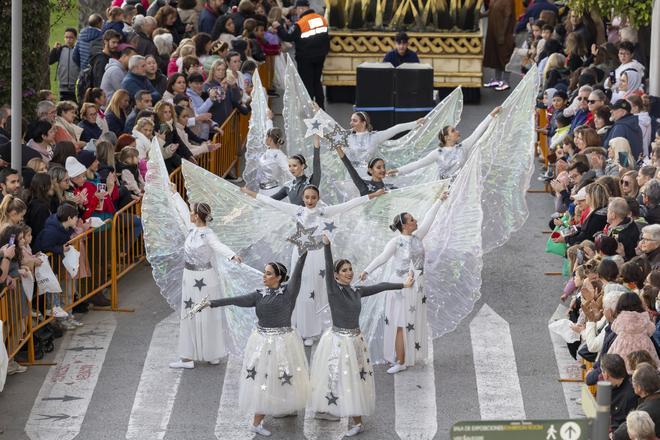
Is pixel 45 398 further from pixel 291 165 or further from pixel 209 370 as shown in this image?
pixel 291 165

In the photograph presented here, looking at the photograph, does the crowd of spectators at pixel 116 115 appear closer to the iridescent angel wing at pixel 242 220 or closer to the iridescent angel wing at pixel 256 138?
the iridescent angel wing at pixel 256 138

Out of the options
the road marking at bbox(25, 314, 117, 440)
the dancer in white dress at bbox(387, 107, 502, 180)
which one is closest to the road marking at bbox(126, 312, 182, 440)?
the road marking at bbox(25, 314, 117, 440)

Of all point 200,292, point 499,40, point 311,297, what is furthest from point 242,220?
point 499,40

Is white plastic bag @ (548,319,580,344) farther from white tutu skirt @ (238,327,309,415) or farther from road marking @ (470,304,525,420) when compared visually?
white tutu skirt @ (238,327,309,415)

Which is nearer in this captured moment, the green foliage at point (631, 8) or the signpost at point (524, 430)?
the signpost at point (524, 430)

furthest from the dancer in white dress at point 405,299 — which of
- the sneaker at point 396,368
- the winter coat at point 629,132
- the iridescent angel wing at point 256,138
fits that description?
the iridescent angel wing at point 256,138

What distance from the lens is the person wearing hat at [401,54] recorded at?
82.0 feet

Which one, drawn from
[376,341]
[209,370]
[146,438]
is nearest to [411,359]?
[376,341]

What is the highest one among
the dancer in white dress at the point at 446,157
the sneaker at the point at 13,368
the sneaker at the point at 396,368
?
the dancer in white dress at the point at 446,157

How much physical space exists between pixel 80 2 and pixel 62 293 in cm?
1515

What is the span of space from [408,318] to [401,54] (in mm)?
9952

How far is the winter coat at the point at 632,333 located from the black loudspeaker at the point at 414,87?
1171cm

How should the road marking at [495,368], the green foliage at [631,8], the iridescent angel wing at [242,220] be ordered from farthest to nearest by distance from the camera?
the green foliage at [631,8] < the iridescent angel wing at [242,220] < the road marking at [495,368]

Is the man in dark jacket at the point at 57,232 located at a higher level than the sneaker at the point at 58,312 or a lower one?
higher
